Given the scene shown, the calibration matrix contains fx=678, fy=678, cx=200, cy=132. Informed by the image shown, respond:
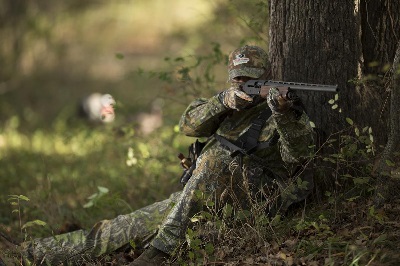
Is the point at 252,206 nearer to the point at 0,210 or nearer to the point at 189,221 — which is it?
the point at 189,221

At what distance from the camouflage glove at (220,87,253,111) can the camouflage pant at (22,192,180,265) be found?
87cm

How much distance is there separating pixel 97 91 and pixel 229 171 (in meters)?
11.0

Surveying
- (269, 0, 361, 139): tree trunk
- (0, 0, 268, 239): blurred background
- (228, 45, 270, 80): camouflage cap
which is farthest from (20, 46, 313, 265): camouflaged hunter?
(0, 0, 268, 239): blurred background

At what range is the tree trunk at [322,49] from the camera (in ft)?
15.8

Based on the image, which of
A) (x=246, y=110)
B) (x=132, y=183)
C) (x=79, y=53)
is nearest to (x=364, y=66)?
(x=246, y=110)

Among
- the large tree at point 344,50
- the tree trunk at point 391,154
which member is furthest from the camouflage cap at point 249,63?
the tree trunk at point 391,154

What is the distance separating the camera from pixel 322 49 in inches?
191

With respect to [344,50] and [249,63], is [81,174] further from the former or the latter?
[344,50]

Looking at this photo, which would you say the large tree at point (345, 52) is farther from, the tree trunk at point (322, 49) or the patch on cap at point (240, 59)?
the patch on cap at point (240, 59)

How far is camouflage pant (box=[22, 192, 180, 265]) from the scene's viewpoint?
495 centimetres

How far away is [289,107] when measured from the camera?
420 centimetres

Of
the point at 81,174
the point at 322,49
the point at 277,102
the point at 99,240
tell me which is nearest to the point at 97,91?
the point at 81,174

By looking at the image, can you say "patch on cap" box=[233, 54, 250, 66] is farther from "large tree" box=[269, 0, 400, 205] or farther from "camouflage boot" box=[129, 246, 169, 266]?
"camouflage boot" box=[129, 246, 169, 266]

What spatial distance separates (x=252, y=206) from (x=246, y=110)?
794 millimetres
